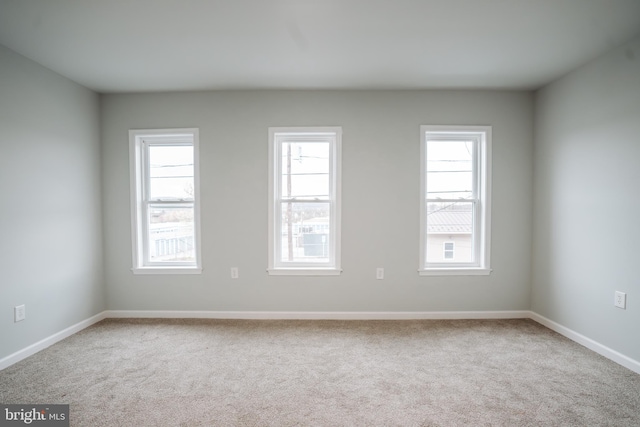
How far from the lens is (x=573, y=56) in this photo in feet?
8.85

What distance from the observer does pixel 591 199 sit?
9.18ft

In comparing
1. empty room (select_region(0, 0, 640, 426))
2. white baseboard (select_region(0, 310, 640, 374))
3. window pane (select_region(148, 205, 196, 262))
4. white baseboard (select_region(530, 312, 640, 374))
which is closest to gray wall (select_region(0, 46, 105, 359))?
empty room (select_region(0, 0, 640, 426))

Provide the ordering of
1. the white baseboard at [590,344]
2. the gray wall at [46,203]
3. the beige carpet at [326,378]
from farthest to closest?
the gray wall at [46,203] < the white baseboard at [590,344] < the beige carpet at [326,378]

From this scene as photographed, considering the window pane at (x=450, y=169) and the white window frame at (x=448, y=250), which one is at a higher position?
the window pane at (x=450, y=169)

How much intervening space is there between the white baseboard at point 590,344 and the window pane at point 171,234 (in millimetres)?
4094

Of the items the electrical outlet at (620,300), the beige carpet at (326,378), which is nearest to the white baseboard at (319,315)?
the beige carpet at (326,378)

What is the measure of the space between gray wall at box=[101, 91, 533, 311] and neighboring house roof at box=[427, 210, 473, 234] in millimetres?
255

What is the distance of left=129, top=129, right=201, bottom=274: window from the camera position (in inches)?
143

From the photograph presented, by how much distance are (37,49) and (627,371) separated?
555 centimetres

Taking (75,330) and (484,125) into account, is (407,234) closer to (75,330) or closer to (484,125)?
(484,125)

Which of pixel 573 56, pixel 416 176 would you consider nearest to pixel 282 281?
pixel 416 176

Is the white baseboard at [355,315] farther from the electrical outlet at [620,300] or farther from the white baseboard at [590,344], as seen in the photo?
the electrical outlet at [620,300]

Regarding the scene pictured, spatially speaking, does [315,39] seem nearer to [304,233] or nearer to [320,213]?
[320,213]

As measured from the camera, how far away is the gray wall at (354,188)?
348 centimetres
